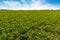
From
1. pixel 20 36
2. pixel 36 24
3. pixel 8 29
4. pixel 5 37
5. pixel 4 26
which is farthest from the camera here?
pixel 36 24

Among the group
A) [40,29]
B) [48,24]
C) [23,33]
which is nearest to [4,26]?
[23,33]

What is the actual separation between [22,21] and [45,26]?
2522 millimetres

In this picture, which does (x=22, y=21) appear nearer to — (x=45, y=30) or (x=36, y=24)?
(x=36, y=24)

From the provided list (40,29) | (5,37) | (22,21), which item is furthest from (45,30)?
(5,37)

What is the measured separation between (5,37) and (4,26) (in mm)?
2979

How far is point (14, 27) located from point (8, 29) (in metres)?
0.87

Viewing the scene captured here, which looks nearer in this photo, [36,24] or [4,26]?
[4,26]

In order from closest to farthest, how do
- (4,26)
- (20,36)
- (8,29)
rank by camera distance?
(20,36) → (8,29) → (4,26)

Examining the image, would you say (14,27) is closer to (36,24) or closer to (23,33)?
(23,33)

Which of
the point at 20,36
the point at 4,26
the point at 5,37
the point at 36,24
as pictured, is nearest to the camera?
the point at 5,37

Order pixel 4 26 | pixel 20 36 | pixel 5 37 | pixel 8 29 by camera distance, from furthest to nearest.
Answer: pixel 4 26, pixel 8 29, pixel 20 36, pixel 5 37

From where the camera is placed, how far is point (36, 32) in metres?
15.7

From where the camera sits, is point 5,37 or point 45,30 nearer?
point 5,37

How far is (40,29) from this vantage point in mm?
16984
